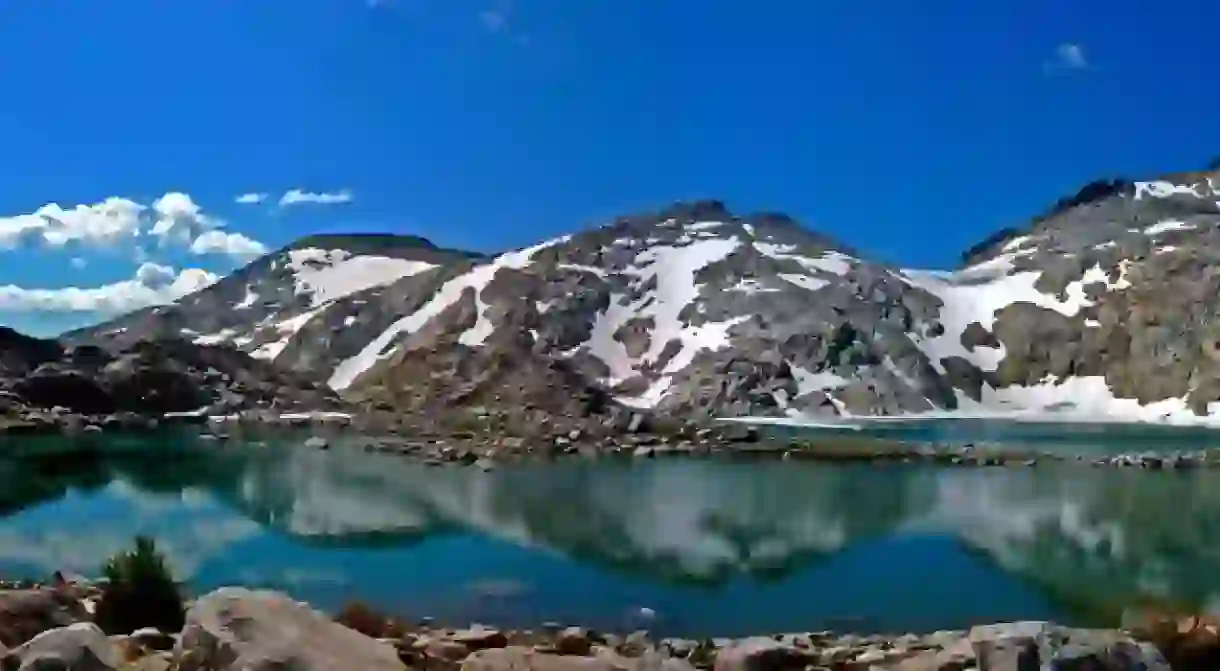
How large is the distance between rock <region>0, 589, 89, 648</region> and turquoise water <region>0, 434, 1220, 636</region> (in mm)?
9884

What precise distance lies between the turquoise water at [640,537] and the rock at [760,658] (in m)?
8.75

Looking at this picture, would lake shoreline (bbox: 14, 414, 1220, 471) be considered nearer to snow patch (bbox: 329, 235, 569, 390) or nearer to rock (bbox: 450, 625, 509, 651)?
rock (bbox: 450, 625, 509, 651)

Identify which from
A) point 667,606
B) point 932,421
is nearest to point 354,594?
point 667,606

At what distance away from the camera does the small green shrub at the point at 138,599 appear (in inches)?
691

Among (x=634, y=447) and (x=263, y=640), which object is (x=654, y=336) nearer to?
(x=634, y=447)

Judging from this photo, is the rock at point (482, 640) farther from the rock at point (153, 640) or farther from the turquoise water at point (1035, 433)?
the turquoise water at point (1035, 433)

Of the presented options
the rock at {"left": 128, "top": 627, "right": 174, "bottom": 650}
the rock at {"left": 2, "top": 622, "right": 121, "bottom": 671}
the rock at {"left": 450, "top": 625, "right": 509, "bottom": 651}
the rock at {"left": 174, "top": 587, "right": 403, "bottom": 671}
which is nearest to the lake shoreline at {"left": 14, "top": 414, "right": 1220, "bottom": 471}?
the rock at {"left": 450, "top": 625, "right": 509, "bottom": 651}

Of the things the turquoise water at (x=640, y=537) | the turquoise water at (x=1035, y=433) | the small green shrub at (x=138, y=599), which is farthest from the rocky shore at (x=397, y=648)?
the turquoise water at (x=1035, y=433)

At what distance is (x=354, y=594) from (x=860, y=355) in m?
154

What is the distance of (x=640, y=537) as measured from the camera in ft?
138

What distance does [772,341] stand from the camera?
179 meters

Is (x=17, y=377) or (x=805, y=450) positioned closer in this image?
(x=805, y=450)

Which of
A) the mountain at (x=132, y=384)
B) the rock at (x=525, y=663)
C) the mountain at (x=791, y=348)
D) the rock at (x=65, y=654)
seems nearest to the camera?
the rock at (x=65, y=654)

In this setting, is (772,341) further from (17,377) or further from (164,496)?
(164,496)
